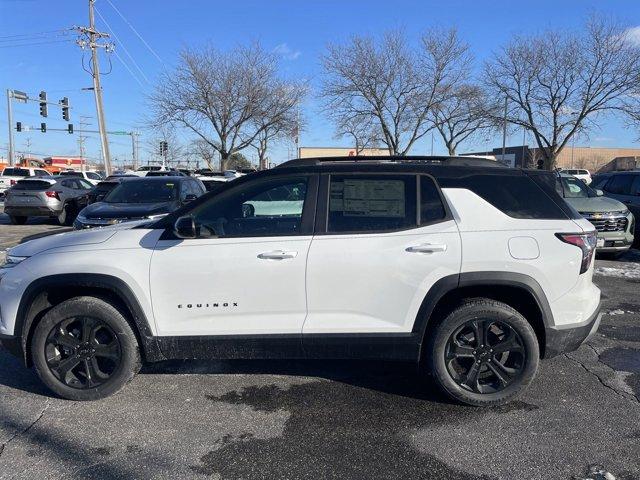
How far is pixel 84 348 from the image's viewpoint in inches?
144

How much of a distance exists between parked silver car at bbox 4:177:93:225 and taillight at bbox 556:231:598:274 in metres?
15.7

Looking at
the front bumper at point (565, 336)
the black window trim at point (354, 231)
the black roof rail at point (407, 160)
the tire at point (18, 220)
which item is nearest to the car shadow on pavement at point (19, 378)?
the black window trim at point (354, 231)

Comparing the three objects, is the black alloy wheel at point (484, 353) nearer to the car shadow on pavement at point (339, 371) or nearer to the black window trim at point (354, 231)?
the car shadow on pavement at point (339, 371)

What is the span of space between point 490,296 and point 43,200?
15393 mm

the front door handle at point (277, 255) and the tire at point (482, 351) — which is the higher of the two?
the front door handle at point (277, 255)

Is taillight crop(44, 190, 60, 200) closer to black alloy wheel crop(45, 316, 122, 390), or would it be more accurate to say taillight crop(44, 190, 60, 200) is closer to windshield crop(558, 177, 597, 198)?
black alloy wheel crop(45, 316, 122, 390)

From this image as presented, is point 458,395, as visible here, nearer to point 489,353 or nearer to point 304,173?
point 489,353

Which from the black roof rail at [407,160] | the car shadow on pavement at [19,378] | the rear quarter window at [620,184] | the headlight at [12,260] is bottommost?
the car shadow on pavement at [19,378]

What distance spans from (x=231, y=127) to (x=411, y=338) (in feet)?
98.3

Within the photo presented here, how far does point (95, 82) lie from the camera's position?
27.6 m

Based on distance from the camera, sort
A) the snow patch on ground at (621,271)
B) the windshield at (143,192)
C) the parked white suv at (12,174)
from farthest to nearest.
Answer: the parked white suv at (12,174) < the windshield at (143,192) < the snow patch on ground at (621,271)

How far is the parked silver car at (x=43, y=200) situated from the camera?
15.6 meters

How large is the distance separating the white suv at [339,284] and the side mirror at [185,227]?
0.01 m

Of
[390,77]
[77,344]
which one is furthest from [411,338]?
[390,77]
